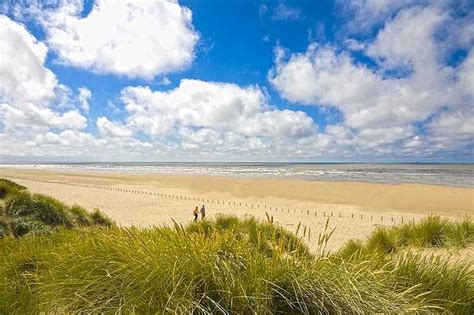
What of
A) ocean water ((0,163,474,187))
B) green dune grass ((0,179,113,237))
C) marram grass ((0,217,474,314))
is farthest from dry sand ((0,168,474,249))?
ocean water ((0,163,474,187))

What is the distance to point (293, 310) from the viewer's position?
3209 millimetres

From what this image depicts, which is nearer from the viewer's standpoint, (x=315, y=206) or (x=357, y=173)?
(x=315, y=206)

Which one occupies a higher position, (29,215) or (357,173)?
(357,173)

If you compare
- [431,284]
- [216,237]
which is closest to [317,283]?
[216,237]

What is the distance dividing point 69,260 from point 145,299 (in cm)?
144

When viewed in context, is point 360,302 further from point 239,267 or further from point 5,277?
point 5,277

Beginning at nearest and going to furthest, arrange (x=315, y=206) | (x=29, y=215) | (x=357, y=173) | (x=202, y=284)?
(x=202, y=284)
(x=29, y=215)
(x=315, y=206)
(x=357, y=173)

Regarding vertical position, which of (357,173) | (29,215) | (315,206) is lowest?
(315,206)

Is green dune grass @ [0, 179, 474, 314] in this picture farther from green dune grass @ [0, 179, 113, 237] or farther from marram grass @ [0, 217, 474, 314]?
green dune grass @ [0, 179, 113, 237]

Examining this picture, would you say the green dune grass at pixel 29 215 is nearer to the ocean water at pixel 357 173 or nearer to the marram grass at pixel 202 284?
the marram grass at pixel 202 284

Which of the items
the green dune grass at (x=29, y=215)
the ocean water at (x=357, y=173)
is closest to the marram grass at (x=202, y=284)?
the green dune grass at (x=29, y=215)

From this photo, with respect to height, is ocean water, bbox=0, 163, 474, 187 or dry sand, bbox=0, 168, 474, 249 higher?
ocean water, bbox=0, 163, 474, 187

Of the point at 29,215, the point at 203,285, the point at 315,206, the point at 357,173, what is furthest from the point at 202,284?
the point at 357,173

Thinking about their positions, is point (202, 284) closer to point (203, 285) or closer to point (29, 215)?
point (203, 285)
